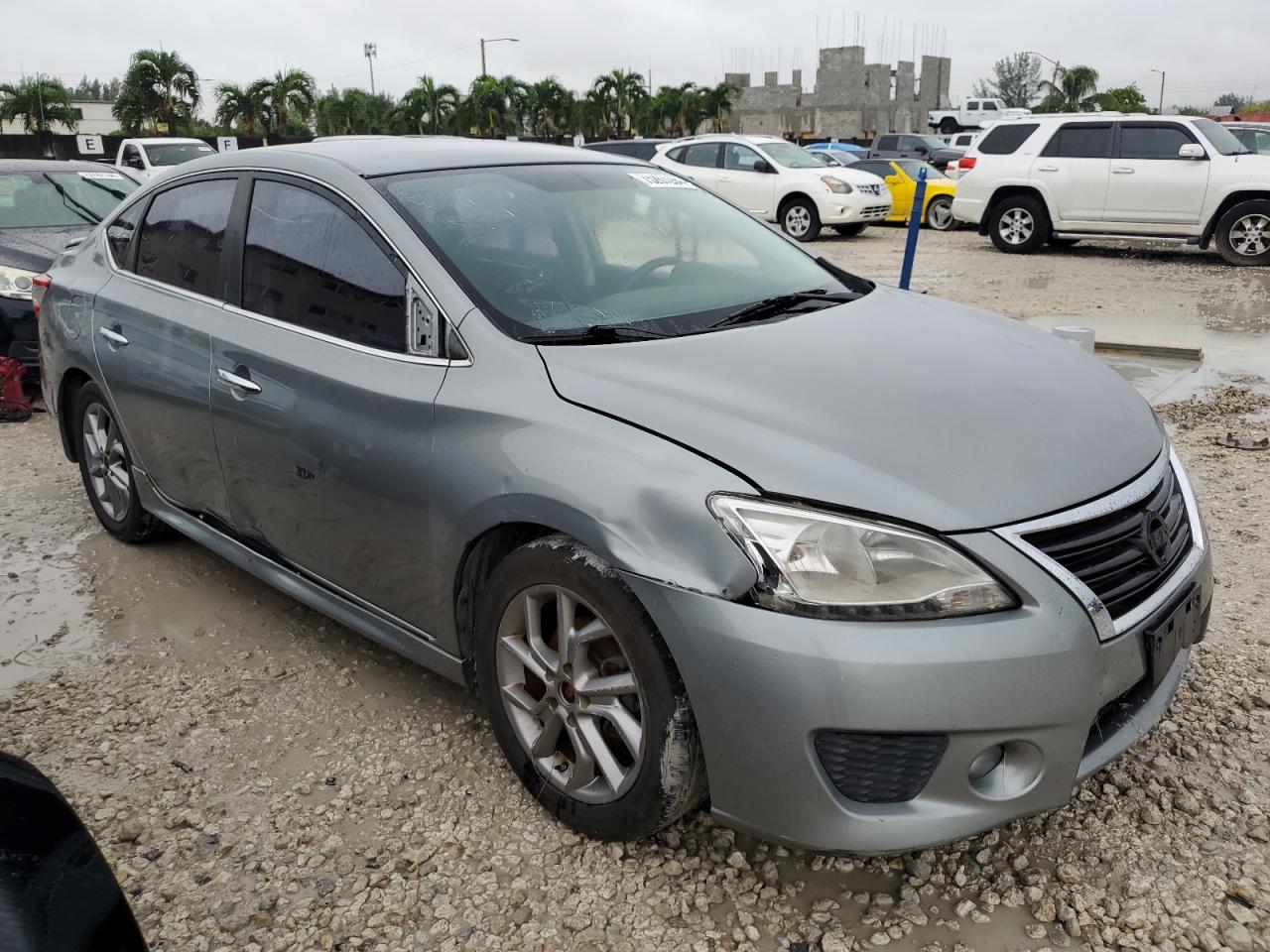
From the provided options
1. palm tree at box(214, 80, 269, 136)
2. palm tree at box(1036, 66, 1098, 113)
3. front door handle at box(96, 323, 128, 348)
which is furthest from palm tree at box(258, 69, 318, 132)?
front door handle at box(96, 323, 128, 348)

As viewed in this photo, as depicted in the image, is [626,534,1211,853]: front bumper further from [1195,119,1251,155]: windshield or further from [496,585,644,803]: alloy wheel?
[1195,119,1251,155]: windshield

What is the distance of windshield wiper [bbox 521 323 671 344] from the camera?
2.67 meters

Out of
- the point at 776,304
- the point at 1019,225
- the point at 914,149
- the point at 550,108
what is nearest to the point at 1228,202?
the point at 1019,225

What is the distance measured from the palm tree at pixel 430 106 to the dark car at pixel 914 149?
24.8 m

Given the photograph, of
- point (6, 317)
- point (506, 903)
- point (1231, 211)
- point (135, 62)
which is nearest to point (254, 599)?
point (506, 903)

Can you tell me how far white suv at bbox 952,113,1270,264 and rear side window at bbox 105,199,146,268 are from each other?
12452 millimetres

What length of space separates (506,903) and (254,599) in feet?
6.80

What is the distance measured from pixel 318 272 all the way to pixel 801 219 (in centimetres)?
1447

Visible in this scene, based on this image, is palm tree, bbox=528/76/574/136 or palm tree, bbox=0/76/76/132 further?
palm tree, bbox=528/76/574/136

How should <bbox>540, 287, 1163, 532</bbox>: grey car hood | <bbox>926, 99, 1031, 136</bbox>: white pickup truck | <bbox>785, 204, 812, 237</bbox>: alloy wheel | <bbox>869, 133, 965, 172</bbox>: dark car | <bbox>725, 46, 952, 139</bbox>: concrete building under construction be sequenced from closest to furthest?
<bbox>540, 287, 1163, 532</bbox>: grey car hood → <bbox>785, 204, 812, 237</bbox>: alloy wheel → <bbox>869, 133, 965, 172</bbox>: dark car → <bbox>926, 99, 1031, 136</bbox>: white pickup truck → <bbox>725, 46, 952, 139</bbox>: concrete building under construction

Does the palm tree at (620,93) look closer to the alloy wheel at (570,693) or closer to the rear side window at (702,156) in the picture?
the rear side window at (702,156)

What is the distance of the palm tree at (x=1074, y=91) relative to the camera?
5634cm

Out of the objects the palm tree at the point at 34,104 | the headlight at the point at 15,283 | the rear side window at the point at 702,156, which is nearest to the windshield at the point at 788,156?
the rear side window at the point at 702,156

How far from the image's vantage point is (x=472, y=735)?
121 inches
